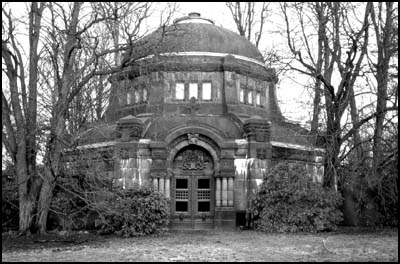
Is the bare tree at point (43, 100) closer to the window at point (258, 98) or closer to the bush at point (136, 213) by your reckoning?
the bush at point (136, 213)

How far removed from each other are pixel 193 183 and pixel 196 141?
171 cm

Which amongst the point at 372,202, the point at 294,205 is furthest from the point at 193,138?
the point at 372,202

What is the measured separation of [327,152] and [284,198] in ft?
7.84

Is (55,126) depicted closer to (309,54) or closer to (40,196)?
(40,196)

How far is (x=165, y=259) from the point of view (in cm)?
1164

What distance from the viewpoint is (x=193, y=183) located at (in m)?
20.5

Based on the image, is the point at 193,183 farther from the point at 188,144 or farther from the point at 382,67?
the point at 382,67

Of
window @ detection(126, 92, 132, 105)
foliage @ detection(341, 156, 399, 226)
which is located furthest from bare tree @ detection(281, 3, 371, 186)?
window @ detection(126, 92, 132, 105)

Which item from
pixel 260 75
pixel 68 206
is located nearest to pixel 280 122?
pixel 260 75

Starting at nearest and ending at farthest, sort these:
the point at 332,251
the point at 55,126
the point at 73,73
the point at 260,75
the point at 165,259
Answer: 1. the point at 165,259
2. the point at 332,251
3. the point at 55,126
4. the point at 73,73
5. the point at 260,75

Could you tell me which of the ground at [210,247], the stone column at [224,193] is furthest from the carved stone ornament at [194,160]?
the ground at [210,247]

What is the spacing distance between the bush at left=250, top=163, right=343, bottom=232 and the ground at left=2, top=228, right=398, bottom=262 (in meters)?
0.78

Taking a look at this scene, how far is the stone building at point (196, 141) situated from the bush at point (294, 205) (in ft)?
3.21

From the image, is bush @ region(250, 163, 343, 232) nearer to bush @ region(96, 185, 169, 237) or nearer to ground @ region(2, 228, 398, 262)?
ground @ region(2, 228, 398, 262)
